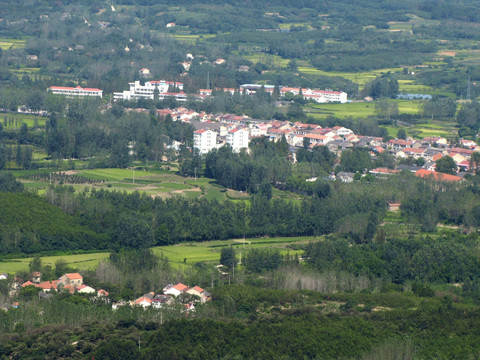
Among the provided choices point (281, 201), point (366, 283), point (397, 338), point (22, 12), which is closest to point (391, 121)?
point (281, 201)

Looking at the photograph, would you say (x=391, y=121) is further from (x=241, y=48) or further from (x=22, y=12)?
(x=22, y=12)

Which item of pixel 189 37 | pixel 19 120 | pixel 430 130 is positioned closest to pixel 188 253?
pixel 19 120

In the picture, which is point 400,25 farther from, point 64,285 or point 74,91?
point 64,285

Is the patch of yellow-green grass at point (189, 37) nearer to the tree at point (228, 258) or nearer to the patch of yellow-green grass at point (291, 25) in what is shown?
the patch of yellow-green grass at point (291, 25)

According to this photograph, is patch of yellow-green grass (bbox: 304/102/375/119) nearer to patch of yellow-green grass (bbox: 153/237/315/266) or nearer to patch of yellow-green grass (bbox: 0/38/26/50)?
patch of yellow-green grass (bbox: 153/237/315/266)

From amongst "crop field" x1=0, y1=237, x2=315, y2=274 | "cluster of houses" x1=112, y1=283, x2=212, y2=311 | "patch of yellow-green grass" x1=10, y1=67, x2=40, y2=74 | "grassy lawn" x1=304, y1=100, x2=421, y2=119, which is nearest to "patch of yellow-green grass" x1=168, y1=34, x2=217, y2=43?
"patch of yellow-green grass" x1=10, y1=67, x2=40, y2=74

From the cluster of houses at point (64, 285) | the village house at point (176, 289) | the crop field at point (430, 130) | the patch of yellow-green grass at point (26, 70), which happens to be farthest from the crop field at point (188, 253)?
the patch of yellow-green grass at point (26, 70)
